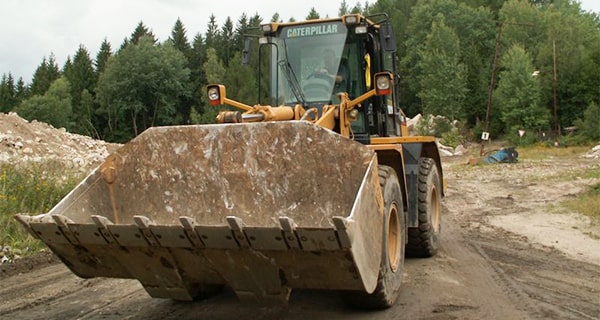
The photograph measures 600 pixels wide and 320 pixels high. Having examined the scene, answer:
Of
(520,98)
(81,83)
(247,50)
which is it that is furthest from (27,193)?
(81,83)

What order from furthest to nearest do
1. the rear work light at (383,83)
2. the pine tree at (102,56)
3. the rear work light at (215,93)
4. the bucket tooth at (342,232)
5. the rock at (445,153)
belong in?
the pine tree at (102,56) → the rock at (445,153) → the rear work light at (215,93) → the rear work light at (383,83) → the bucket tooth at (342,232)

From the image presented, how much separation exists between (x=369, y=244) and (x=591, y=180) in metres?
14.4

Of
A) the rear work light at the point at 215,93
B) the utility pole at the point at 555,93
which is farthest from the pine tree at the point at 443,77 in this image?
the rear work light at the point at 215,93

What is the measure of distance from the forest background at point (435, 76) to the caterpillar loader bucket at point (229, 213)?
38781 mm

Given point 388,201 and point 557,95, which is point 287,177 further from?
point 557,95

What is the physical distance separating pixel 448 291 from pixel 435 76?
173ft

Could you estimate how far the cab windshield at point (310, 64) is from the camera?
22.3 ft

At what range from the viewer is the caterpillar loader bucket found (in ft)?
12.6

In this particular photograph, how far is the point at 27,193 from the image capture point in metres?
8.94

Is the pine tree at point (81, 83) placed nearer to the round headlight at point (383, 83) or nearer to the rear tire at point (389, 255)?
the round headlight at point (383, 83)

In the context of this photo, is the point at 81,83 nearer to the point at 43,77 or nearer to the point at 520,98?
the point at 43,77

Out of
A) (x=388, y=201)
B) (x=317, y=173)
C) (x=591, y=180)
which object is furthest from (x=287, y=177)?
(x=591, y=180)

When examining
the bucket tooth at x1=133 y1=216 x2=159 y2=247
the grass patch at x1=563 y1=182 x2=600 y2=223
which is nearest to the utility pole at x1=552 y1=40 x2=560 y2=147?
the grass patch at x1=563 y1=182 x2=600 y2=223

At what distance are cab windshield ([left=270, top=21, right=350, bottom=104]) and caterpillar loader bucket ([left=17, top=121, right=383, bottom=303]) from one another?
1972mm
